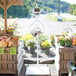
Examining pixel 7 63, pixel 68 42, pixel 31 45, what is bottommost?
pixel 7 63

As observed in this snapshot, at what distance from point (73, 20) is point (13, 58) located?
7750 mm

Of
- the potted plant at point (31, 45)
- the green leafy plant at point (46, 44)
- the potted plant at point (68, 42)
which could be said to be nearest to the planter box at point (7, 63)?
the potted plant at point (68, 42)

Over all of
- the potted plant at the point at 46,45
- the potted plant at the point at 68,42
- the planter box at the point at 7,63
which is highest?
the potted plant at the point at 68,42

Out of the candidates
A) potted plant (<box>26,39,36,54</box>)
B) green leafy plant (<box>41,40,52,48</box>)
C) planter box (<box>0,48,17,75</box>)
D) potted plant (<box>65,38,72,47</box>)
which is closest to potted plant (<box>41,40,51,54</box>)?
green leafy plant (<box>41,40,52,48</box>)

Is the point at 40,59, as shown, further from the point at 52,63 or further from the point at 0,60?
the point at 0,60

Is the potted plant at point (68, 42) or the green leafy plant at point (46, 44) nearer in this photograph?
the potted plant at point (68, 42)

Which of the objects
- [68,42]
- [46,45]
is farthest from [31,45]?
[68,42]

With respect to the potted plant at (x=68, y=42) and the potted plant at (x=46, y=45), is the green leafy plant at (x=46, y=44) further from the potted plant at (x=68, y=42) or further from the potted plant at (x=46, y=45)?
the potted plant at (x=68, y=42)

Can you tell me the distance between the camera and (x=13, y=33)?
4.20 metres

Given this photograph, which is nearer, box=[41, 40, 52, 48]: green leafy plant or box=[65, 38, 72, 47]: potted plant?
box=[65, 38, 72, 47]: potted plant

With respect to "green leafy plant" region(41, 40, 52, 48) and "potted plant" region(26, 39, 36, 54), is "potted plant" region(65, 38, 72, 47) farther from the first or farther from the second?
"potted plant" region(26, 39, 36, 54)

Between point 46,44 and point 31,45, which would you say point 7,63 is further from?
point 46,44

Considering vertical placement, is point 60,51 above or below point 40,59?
above

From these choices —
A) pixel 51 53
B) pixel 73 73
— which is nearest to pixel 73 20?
pixel 51 53
